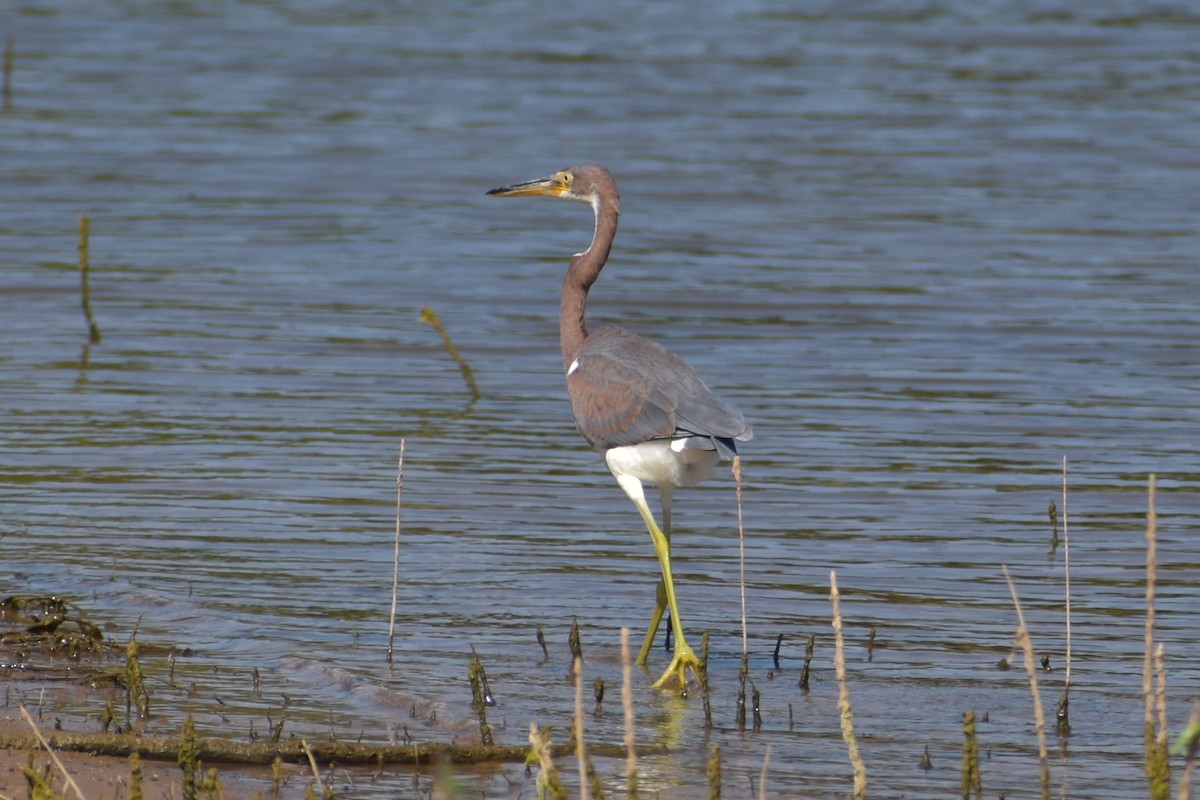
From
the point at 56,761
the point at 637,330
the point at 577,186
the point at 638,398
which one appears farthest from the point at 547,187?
the point at 637,330

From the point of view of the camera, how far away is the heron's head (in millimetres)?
8289

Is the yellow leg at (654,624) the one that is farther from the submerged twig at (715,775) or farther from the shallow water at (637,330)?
the submerged twig at (715,775)

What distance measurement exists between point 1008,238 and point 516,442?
22.1 feet

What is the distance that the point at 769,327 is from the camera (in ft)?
43.8

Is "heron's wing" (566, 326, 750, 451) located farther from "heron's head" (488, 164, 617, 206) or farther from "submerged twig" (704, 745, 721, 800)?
"submerged twig" (704, 745, 721, 800)

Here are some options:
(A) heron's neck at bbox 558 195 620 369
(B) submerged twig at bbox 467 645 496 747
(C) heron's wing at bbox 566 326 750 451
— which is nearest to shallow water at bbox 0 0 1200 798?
(B) submerged twig at bbox 467 645 496 747

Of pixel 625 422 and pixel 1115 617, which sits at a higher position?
pixel 625 422

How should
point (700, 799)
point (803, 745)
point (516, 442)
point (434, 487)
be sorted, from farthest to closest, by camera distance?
1. point (516, 442)
2. point (434, 487)
3. point (803, 745)
4. point (700, 799)

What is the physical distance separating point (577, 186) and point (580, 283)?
51cm

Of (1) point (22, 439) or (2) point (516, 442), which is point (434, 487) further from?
(1) point (22, 439)

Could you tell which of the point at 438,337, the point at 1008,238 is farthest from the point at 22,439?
the point at 1008,238

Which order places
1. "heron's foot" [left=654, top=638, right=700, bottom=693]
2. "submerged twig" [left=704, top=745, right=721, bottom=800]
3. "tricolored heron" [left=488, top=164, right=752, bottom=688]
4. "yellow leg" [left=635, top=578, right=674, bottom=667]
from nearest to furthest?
1. "submerged twig" [left=704, top=745, right=721, bottom=800]
2. "heron's foot" [left=654, top=638, right=700, bottom=693]
3. "tricolored heron" [left=488, top=164, right=752, bottom=688]
4. "yellow leg" [left=635, top=578, right=674, bottom=667]

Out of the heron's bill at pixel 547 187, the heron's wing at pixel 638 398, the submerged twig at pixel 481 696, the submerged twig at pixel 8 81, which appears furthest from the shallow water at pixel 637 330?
the heron's bill at pixel 547 187

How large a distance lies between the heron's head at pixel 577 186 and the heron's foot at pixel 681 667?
6.95ft
